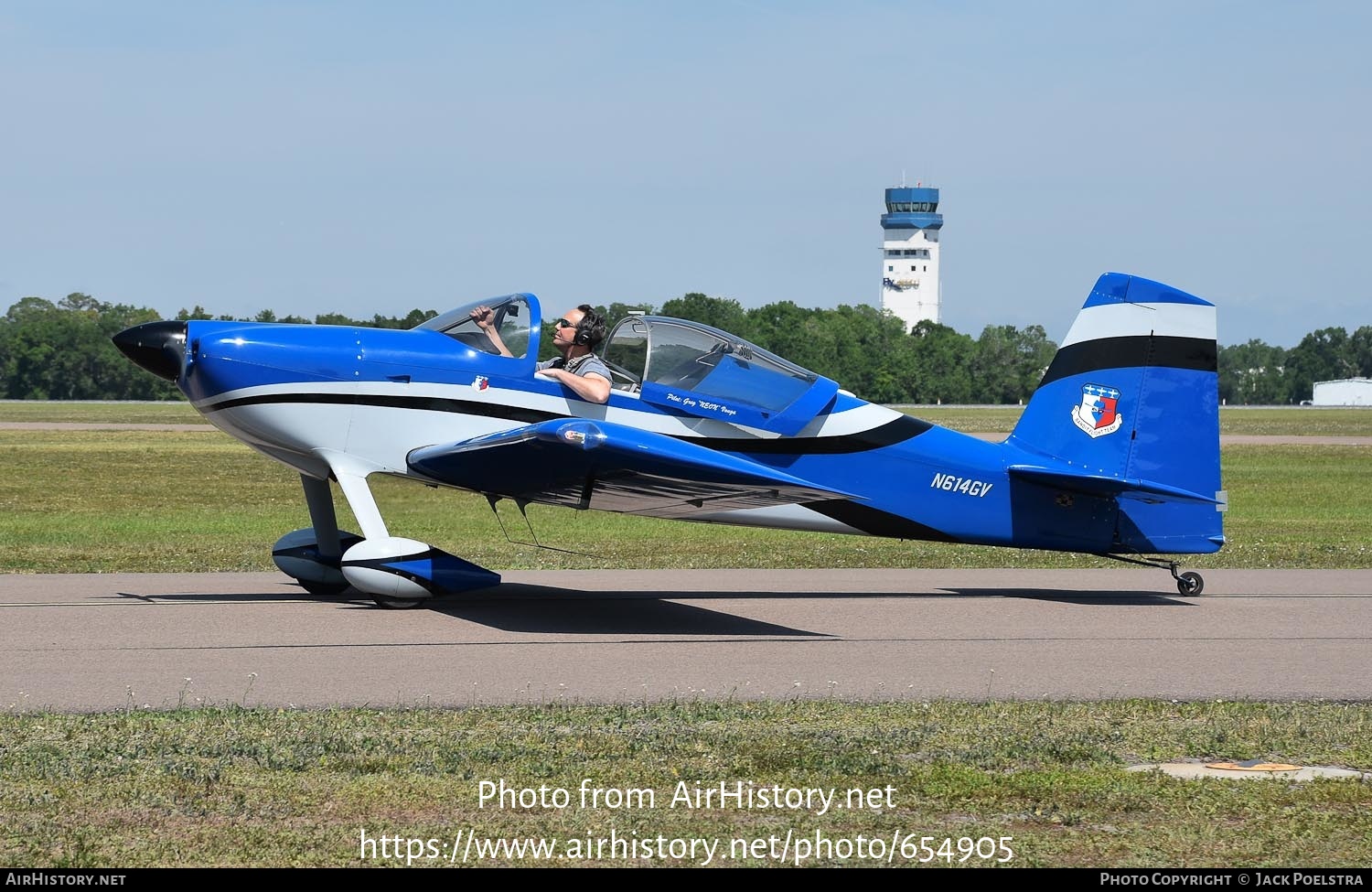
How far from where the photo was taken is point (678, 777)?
559 cm

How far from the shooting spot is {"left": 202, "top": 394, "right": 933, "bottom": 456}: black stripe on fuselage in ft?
32.7

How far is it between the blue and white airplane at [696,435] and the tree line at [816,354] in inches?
1758

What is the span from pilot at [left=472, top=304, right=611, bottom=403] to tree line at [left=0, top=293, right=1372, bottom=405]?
1773 inches

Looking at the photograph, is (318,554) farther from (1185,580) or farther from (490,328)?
(1185,580)

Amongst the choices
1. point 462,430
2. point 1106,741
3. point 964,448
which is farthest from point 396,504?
point 1106,741

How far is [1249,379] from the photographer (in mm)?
166250

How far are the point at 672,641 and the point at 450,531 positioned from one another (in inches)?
342

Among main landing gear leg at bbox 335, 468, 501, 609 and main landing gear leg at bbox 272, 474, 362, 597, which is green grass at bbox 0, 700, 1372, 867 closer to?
main landing gear leg at bbox 335, 468, 501, 609

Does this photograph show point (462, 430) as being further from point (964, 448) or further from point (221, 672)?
point (964, 448)

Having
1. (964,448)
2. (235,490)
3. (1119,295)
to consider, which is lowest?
(235,490)

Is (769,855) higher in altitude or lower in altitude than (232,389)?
lower

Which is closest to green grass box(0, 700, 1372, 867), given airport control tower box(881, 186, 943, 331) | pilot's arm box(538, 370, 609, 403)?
pilot's arm box(538, 370, 609, 403)

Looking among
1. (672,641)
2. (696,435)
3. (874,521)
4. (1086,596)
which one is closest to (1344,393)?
(1086,596)
